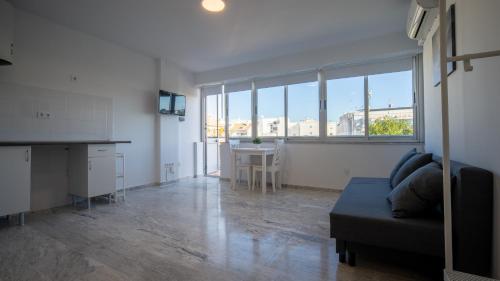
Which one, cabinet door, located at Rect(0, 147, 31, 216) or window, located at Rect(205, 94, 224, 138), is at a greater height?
window, located at Rect(205, 94, 224, 138)

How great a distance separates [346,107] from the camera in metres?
4.18

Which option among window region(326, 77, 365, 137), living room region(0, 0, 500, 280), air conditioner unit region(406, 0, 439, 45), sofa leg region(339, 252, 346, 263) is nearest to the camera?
living room region(0, 0, 500, 280)

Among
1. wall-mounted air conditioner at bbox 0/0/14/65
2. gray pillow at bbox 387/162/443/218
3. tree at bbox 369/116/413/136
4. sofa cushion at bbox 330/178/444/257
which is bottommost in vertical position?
sofa cushion at bbox 330/178/444/257

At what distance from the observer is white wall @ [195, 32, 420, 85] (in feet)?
11.7

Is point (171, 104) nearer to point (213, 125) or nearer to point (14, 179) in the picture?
point (213, 125)

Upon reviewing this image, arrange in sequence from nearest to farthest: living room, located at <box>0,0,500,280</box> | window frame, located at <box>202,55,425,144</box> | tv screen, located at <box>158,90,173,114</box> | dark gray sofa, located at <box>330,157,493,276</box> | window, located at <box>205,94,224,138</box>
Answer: dark gray sofa, located at <box>330,157,493,276</box>, living room, located at <box>0,0,500,280</box>, window frame, located at <box>202,55,425,144</box>, tv screen, located at <box>158,90,173,114</box>, window, located at <box>205,94,224,138</box>

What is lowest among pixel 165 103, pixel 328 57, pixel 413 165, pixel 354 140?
pixel 413 165

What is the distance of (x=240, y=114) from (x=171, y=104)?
1.54 meters

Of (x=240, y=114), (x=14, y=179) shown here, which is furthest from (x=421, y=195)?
(x=240, y=114)

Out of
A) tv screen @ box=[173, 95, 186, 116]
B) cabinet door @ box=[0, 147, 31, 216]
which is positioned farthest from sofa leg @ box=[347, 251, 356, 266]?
tv screen @ box=[173, 95, 186, 116]

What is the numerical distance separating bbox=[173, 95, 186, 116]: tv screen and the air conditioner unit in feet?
13.6

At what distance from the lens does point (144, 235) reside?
2.29m

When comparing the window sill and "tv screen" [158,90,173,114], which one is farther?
"tv screen" [158,90,173,114]

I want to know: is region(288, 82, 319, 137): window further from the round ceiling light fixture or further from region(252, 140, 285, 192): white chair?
the round ceiling light fixture
